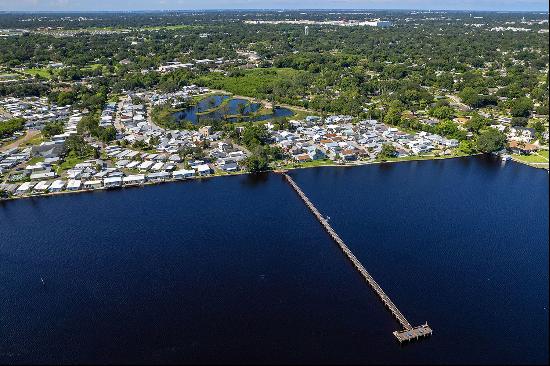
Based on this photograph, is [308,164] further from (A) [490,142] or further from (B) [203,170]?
(A) [490,142]

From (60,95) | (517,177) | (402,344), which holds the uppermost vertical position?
(60,95)

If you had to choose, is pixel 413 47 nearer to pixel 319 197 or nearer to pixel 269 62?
pixel 269 62

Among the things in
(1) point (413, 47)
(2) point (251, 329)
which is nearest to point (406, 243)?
(2) point (251, 329)

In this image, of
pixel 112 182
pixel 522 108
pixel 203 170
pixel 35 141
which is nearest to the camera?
pixel 112 182

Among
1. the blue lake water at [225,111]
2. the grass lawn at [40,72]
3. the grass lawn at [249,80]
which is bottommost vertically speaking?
the blue lake water at [225,111]

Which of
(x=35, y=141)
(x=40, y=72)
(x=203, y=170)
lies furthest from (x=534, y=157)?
(x=40, y=72)

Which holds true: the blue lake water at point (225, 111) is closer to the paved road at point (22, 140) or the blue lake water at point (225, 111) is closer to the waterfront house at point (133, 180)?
the paved road at point (22, 140)

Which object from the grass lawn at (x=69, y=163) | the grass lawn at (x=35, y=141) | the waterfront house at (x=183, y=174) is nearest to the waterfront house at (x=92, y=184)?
the grass lawn at (x=69, y=163)

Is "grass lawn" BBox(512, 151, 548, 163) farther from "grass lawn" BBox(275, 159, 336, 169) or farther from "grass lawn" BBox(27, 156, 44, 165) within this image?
"grass lawn" BBox(27, 156, 44, 165)
